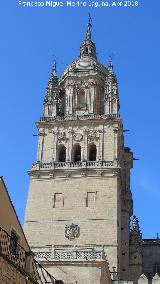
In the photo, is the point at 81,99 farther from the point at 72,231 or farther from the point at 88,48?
the point at 72,231

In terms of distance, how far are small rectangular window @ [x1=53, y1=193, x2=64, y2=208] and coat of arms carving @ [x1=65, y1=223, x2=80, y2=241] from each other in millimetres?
1836

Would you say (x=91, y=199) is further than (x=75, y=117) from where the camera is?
No

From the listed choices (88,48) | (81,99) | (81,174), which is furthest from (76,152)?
(88,48)

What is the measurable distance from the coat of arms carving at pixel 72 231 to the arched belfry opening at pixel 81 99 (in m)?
10.3

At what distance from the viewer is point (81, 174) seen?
37.8 meters

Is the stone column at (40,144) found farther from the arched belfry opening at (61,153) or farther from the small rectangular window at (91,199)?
the small rectangular window at (91,199)

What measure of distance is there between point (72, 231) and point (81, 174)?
14.3 ft

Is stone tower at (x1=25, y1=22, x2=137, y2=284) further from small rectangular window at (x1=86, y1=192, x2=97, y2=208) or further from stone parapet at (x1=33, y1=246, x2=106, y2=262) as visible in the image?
stone parapet at (x1=33, y1=246, x2=106, y2=262)

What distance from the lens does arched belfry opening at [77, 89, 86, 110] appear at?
41719 millimetres

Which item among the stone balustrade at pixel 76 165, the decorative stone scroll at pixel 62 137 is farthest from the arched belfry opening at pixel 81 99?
the stone balustrade at pixel 76 165

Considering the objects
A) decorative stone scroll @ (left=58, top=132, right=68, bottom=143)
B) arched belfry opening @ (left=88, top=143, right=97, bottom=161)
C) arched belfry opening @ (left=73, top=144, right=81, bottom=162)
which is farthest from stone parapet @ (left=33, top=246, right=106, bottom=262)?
decorative stone scroll @ (left=58, top=132, right=68, bottom=143)

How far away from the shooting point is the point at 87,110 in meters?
41.0

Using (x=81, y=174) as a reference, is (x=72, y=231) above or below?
below

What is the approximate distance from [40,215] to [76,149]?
19.9 feet
